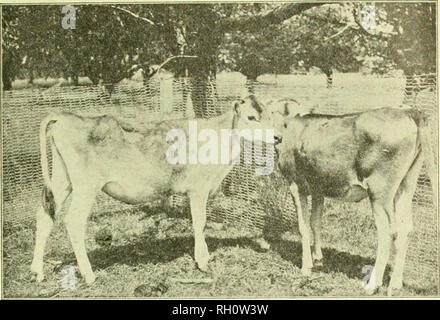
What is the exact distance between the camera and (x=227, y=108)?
4.69 m

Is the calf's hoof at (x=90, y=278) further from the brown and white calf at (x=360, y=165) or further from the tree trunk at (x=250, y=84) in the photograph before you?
the tree trunk at (x=250, y=84)

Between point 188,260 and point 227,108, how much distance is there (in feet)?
4.58

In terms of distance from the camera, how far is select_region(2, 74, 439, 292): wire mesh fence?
4.62m

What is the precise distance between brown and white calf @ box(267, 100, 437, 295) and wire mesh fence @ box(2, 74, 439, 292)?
12 centimetres

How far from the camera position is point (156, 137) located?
4.63 metres

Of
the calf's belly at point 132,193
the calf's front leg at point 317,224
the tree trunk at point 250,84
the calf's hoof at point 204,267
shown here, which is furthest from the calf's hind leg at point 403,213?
the calf's belly at point 132,193

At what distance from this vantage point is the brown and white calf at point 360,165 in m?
4.43

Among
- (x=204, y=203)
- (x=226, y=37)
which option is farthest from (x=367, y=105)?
(x=204, y=203)

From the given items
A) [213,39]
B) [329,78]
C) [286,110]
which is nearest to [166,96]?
[213,39]

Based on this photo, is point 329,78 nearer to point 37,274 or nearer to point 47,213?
point 47,213

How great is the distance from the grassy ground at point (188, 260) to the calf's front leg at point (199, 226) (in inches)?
2.6

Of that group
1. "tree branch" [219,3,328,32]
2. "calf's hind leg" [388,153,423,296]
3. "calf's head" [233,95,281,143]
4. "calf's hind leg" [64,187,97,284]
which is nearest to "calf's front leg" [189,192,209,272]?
"calf's head" [233,95,281,143]
